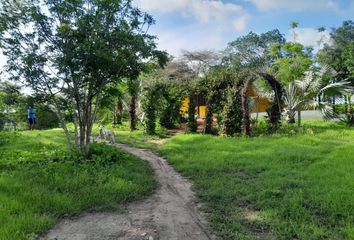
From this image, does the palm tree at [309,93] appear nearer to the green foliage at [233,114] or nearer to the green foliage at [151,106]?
the green foliage at [233,114]

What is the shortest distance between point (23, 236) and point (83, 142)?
4784 millimetres

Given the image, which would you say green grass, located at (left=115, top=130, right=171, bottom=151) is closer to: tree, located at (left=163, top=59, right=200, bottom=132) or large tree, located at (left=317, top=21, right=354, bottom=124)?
tree, located at (left=163, top=59, right=200, bottom=132)

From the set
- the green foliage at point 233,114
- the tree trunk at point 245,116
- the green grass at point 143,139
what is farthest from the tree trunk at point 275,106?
the green grass at point 143,139

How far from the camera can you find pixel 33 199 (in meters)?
5.13

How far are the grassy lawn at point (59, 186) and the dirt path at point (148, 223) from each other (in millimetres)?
253

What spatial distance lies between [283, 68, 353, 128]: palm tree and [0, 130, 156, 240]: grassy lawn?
8.17 meters

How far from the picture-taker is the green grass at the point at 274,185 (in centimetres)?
439

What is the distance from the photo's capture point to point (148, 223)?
181 inches

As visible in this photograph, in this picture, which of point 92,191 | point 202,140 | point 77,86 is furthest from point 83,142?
point 202,140

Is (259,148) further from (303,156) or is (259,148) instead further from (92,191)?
(92,191)

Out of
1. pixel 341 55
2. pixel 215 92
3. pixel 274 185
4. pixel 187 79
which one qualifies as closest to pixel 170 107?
pixel 187 79

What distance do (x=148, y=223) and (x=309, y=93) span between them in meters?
11.2

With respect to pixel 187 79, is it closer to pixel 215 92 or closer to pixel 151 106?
pixel 151 106

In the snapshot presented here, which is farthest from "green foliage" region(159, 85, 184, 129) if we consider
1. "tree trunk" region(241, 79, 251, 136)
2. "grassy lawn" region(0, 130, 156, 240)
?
"grassy lawn" region(0, 130, 156, 240)
